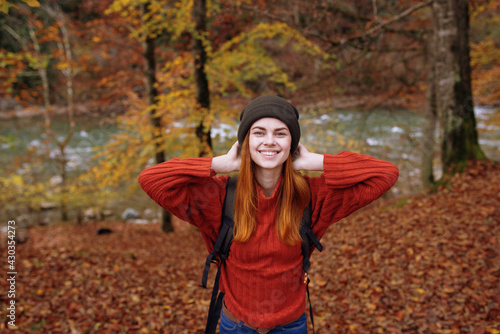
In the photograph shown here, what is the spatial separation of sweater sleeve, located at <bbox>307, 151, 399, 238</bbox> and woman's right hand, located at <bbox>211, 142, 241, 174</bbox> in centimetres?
53

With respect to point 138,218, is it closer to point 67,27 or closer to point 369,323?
point 67,27

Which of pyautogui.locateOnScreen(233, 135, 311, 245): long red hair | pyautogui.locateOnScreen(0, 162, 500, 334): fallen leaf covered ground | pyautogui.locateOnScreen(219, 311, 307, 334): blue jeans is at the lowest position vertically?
pyautogui.locateOnScreen(0, 162, 500, 334): fallen leaf covered ground

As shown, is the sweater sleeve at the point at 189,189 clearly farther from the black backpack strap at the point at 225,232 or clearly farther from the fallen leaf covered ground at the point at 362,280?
the fallen leaf covered ground at the point at 362,280

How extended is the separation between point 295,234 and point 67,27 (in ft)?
45.7

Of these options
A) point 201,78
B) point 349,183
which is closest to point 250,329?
point 349,183

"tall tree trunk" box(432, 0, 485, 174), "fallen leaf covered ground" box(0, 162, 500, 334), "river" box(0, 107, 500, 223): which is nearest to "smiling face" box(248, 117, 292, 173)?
"fallen leaf covered ground" box(0, 162, 500, 334)

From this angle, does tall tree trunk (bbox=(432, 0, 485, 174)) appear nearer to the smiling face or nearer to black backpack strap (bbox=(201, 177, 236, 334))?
the smiling face

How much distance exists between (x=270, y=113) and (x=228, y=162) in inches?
15.3

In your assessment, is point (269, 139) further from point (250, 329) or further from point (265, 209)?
point (250, 329)

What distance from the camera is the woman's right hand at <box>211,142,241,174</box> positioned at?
1806mm

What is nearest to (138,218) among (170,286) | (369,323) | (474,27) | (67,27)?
(67,27)

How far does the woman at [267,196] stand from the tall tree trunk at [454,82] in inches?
251

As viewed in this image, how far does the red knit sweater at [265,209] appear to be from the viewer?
172 cm

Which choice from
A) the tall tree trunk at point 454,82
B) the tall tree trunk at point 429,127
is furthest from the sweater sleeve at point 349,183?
the tall tree trunk at point 429,127
